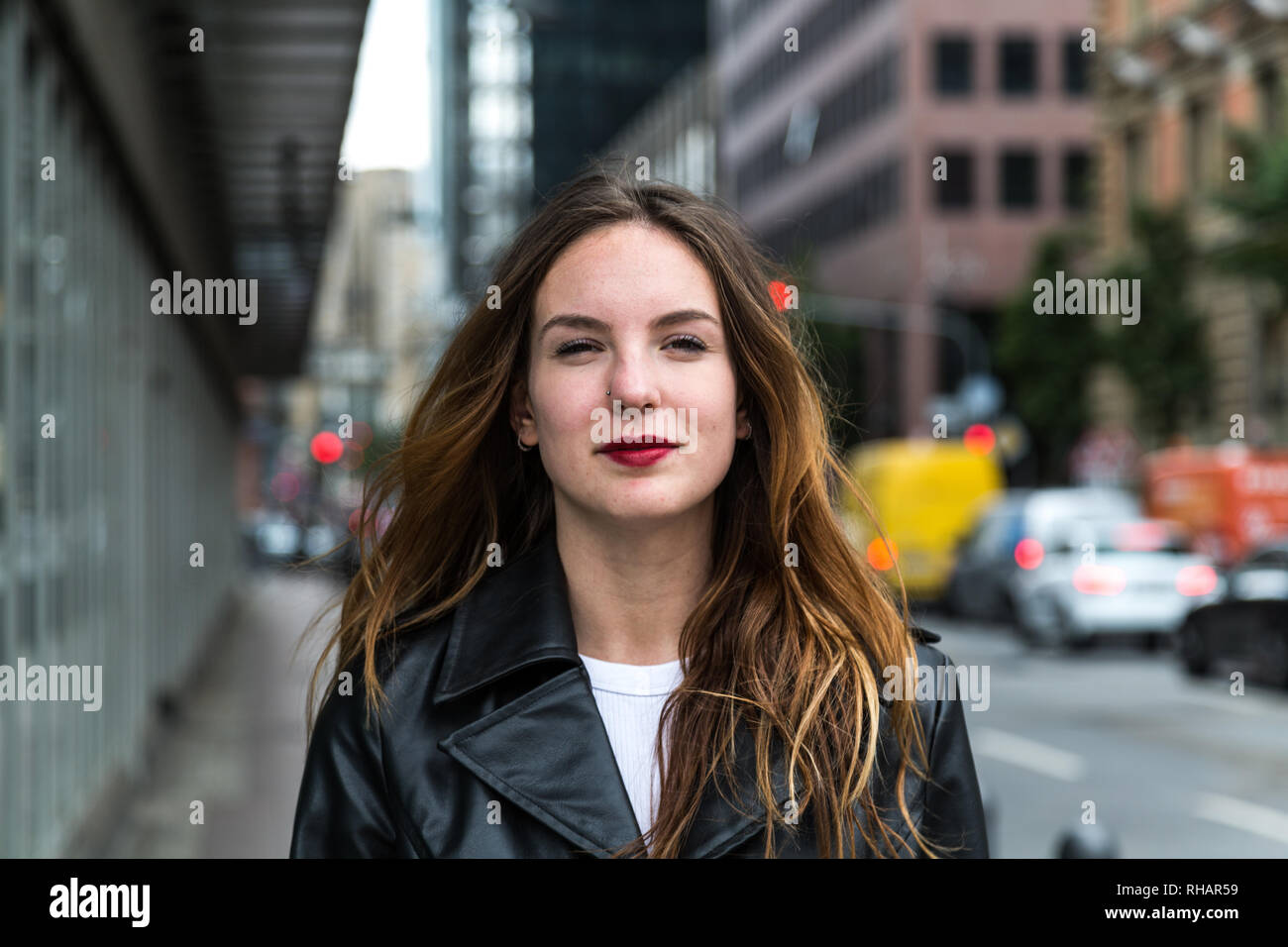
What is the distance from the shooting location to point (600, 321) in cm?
229

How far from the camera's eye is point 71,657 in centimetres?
942

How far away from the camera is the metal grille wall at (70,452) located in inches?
289

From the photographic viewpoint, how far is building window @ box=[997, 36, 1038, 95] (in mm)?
60156

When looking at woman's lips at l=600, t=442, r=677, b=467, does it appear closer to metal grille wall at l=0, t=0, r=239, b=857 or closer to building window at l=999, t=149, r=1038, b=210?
metal grille wall at l=0, t=0, r=239, b=857

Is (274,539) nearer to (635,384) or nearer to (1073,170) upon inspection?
(1073,170)

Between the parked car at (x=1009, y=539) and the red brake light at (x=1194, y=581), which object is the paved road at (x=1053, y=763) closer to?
the red brake light at (x=1194, y=581)

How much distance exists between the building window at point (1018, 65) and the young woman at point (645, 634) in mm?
59704

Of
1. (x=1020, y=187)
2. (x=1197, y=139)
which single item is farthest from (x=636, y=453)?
(x=1020, y=187)

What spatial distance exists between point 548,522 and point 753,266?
44cm

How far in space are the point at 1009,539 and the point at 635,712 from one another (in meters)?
26.0

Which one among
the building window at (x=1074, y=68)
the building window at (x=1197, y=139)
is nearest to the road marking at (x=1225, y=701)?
the building window at (x=1197, y=139)
